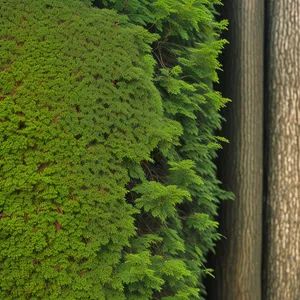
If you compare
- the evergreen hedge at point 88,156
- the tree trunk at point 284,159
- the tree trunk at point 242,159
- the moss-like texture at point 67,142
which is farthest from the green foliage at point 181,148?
the tree trunk at point 284,159

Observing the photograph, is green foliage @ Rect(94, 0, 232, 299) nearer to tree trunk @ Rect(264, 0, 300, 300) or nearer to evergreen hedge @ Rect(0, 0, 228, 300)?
evergreen hedge @ Rect(0, 0, 228, 300)

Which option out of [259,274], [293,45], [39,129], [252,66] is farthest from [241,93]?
[39,129]

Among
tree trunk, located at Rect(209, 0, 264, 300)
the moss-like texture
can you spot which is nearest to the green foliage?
the moss-like texture

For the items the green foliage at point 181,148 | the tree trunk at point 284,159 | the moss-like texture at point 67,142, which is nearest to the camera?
the moss-like texture at point 67,142

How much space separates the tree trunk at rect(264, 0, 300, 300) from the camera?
17.6ft

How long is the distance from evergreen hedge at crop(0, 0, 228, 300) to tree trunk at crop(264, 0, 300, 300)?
128 centimetres

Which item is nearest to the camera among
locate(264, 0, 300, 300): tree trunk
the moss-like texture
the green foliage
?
the moss-like texture

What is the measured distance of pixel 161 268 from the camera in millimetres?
3936

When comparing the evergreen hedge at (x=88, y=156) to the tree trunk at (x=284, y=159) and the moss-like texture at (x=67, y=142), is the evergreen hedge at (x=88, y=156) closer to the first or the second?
the moss-like texture at (x=67, y=142)

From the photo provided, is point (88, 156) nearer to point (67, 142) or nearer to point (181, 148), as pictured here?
point (67, 142)

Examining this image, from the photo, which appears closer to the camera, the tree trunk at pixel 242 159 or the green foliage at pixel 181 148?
the green foliage at pixel 181 148

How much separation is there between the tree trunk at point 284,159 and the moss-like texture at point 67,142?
5.96 ft

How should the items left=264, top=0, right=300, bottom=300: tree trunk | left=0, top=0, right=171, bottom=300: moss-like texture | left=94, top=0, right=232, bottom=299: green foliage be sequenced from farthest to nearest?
left=264, top=0, right=300, bottom=300: tree trunk → left=94, top=0, right=232, bottom=299: green foliage → left=0, top=0, right=171, bottom=300: moss-like texture

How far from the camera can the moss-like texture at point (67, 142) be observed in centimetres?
359
